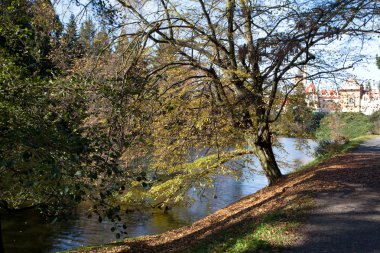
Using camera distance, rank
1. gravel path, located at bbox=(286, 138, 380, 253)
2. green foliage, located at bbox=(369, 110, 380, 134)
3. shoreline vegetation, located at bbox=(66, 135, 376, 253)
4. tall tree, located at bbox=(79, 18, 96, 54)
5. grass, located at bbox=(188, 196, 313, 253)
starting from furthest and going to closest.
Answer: green foliage, located at bbox=(369, 110, 380, 134), tall tree, located at bbox=(79, 18, 96, 54), shoreline vegetation, located at bbox=(66, 135, 376, 253), grass, located at bbox=(188, 196, 313, 253), gravel path, located at bbox=(286, 138, 380, 253)

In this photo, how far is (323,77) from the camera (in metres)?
11.7

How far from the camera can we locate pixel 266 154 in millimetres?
13477

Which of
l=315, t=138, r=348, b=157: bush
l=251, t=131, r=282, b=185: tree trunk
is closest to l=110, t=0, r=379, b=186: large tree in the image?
l=251, t=131, r=282, b=185: tree trunk

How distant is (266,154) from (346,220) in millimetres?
6368

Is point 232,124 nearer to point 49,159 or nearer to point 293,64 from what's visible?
point 293,64

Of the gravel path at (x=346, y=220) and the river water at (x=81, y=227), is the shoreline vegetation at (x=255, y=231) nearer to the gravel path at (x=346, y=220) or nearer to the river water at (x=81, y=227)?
the gravel path at (x=346, y=220)

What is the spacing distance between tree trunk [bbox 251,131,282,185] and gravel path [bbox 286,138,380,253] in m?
3.28

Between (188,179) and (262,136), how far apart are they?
8.99 feet

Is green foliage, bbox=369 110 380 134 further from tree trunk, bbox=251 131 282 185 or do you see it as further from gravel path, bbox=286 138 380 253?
gravel path, bbox=286 138 380 253

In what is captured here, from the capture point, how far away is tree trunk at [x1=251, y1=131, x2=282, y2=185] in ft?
43.7

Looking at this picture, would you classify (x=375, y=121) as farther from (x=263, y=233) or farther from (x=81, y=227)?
(x=263, y=233)

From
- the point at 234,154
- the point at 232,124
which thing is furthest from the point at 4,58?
the point at 234,154

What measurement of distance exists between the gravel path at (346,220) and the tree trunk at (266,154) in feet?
10.8

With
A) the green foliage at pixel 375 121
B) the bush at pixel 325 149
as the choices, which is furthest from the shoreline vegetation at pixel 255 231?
the green foliage at pixel 375 121
